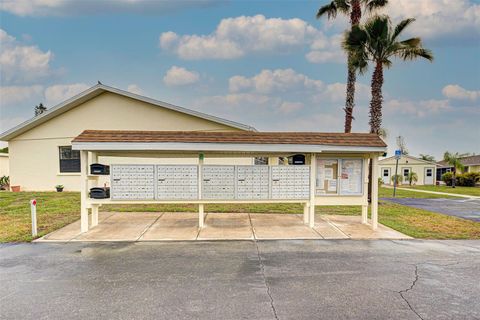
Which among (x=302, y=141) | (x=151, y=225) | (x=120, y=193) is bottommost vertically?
(x=151, y=225)

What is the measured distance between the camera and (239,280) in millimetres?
4656

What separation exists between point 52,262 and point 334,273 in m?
5.25

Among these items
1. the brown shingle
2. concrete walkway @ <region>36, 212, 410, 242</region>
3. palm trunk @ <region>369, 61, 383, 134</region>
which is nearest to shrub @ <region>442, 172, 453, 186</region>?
palm trunk @ <region>369, 61, 383, 134</region>

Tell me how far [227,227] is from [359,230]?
381cm

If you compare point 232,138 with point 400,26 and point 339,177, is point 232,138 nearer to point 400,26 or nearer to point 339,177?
point 339,177

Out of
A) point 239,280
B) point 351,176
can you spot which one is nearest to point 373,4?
point 351,176

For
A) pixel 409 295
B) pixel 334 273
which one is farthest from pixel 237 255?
pixel 409 295

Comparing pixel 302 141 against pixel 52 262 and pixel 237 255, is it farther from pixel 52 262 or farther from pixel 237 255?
pixel 52 262

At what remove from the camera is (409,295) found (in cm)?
417

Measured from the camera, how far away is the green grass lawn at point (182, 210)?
798 cm

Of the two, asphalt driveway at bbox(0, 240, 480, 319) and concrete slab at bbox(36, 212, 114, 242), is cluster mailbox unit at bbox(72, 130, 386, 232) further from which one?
asphalt driveway at bbox(0, 240, 480, 319)

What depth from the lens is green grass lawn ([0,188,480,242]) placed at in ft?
26.2

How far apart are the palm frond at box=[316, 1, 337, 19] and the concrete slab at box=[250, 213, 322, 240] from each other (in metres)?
12.4

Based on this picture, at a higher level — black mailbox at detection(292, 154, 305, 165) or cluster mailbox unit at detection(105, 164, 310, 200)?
black mailbox at detection(292, 154, 305, 165)
